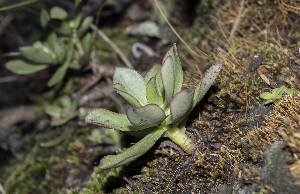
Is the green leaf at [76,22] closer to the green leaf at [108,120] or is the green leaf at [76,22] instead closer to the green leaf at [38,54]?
the green leaf at [38,54]

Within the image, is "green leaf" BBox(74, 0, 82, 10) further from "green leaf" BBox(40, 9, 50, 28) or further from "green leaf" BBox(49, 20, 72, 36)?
"green leaf" BBox(40, 9, 50, 28)

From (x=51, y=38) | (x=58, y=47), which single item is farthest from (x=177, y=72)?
(x=51, y=38)

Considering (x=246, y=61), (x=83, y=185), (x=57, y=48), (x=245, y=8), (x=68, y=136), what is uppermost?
(x=57, y=48)

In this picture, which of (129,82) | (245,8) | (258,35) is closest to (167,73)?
(129,82)

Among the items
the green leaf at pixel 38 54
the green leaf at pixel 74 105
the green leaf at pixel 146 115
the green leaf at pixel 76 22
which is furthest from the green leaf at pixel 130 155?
the green leaf at pixel 76 22

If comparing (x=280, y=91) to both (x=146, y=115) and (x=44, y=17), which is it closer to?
(x=146, y=115)

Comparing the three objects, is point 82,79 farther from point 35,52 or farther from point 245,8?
point 245,8
